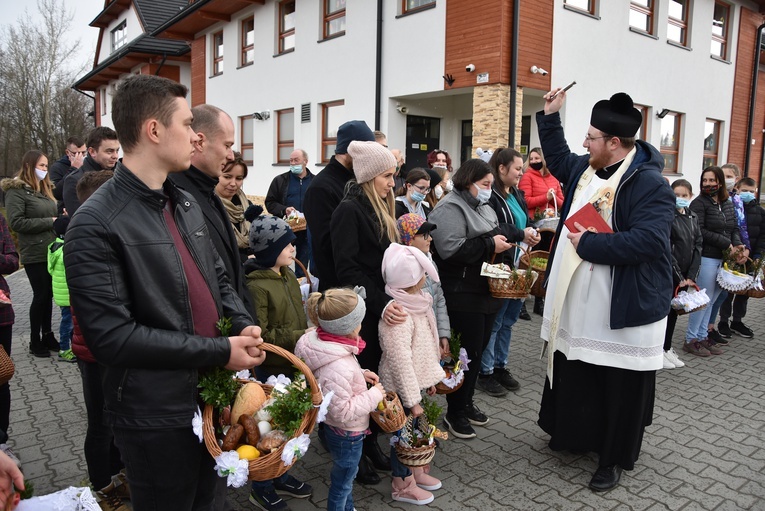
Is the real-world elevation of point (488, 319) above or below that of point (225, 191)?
below

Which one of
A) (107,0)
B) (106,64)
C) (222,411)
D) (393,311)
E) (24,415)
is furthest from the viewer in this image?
(107,0)

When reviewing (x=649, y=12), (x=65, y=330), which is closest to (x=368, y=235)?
(x=65, y=330)

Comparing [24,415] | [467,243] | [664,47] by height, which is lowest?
[24,415]

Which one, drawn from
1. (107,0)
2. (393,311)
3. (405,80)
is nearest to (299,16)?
(405,80)

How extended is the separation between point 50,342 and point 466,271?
4.90 m

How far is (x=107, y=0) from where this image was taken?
29.9m

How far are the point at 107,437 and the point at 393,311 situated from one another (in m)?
1.71

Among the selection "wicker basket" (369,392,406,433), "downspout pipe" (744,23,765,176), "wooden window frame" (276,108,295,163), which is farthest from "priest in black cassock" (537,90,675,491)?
"downspout pipe" (744,23,765,176)

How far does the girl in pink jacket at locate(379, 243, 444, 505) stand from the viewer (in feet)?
10.7

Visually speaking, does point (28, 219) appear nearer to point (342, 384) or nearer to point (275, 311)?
point (275, 311)

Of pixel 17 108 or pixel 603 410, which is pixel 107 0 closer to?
pixel 17 108

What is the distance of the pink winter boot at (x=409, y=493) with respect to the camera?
329cm

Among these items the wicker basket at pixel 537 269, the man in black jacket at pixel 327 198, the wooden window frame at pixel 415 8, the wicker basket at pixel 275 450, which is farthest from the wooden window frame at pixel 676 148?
the wicker basket at pixel 275 450

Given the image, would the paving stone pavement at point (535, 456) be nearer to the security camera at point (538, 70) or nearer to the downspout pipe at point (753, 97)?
the security camera at point (538, 70)
